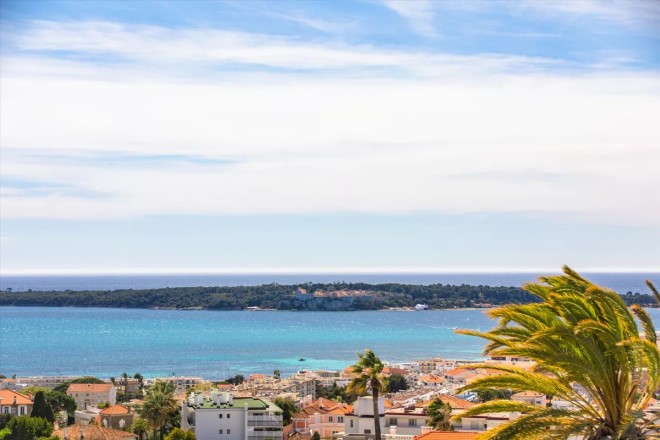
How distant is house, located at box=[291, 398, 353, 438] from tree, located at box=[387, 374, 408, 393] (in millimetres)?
28061

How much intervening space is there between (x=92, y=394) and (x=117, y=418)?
16415mm

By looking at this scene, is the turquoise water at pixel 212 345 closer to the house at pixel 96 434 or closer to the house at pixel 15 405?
the house at pixel 15 405

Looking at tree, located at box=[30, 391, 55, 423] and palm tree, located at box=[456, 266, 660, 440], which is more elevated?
palm tree, located at box=[456, 266, 660, 440]

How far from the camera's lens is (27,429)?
1590 inches

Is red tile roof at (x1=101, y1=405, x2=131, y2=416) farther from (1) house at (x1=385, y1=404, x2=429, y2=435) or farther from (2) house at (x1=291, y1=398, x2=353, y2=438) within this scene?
(1) house at (x1=385, y1=404, x2=429, y2=435)

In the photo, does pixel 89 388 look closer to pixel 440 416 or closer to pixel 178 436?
pixel 178 436

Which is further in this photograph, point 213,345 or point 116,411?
point 213,345

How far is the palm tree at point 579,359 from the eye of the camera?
840cm

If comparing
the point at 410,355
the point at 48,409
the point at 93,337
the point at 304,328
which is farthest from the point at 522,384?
the point at 304,328

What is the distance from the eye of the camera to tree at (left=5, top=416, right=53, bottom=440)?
131ft

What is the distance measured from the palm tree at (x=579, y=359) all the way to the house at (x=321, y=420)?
33657 millimetres

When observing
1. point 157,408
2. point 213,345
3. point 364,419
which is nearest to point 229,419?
point 157,408

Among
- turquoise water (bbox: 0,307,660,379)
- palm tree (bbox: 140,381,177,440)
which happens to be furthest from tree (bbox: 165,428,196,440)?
turquoise water (bbox: 0,307,660,379)

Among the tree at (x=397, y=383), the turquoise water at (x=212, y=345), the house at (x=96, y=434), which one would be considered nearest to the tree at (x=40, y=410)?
the house at (x=96, y=434)
